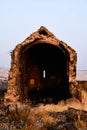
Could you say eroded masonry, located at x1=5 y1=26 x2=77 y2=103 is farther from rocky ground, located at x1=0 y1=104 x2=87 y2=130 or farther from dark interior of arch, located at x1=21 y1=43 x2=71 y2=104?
rocky ground, located at x1=0 y1=104 x2=87 y2=130

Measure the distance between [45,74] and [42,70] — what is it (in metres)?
0.37

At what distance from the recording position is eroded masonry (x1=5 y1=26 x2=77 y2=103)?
2002cm

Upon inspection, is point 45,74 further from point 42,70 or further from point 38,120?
point 38,120

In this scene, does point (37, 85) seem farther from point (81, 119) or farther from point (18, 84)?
point (81, 119)

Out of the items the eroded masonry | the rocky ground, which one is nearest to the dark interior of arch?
the eroded masonry

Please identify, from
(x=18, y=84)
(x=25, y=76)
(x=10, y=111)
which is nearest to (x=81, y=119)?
(x=10, y=111)

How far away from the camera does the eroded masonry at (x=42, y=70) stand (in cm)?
2002

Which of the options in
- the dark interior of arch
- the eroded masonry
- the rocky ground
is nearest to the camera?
the rocky ground

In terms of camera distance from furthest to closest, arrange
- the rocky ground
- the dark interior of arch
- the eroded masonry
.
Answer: the dark interior of arch, the eroded masonry, the rocky ground

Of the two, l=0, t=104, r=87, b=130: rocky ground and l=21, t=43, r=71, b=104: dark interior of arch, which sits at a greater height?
l=21, t=43, r=71, b=104: dark interior of arch

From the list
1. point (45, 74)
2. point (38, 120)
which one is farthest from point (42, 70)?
point (38, 120)

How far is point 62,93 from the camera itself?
23.4 m

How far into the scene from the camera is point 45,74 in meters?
25.0

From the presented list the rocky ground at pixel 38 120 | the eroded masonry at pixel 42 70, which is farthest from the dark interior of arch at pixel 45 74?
the rocky ground at pixel 38 120
